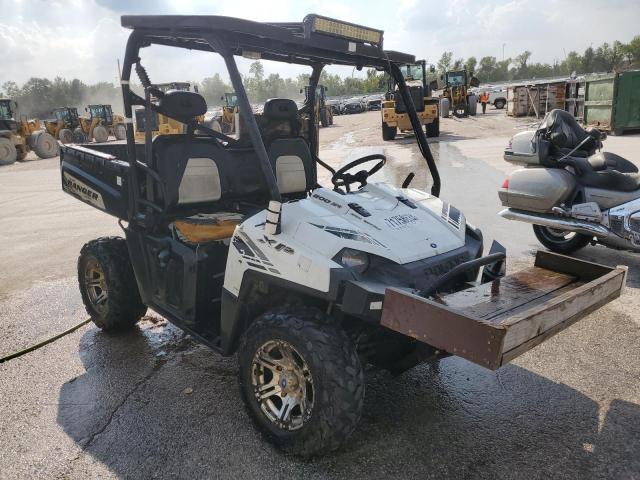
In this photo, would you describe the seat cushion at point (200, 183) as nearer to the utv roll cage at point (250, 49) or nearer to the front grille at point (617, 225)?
the utv roll cage at point (250, 49)

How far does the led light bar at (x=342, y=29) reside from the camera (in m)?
2.67

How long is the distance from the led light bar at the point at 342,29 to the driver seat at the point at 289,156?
1.07 meters

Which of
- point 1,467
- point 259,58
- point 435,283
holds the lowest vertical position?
point 1,467

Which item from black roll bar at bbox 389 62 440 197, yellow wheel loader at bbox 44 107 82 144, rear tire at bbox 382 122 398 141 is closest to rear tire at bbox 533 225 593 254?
black roll bar at bbox 389 62 440 197

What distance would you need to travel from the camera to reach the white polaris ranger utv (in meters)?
2.33

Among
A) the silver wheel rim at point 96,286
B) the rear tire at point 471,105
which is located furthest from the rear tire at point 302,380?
the rear tire at point 471,105

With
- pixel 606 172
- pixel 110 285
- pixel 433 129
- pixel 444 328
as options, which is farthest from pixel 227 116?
pixel 444 328

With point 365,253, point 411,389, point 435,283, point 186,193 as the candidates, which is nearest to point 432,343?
point 435,283

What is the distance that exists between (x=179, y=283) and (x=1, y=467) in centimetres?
135

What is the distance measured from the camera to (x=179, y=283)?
3393 mm

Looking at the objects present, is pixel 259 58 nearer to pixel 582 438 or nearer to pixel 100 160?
pixel 100 160

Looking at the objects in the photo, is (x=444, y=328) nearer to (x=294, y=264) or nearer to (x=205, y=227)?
(x=294, y=264)

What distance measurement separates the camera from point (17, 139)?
20.4 m

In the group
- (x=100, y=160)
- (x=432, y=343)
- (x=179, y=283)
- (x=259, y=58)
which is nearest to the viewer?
(x=432, y=343)
